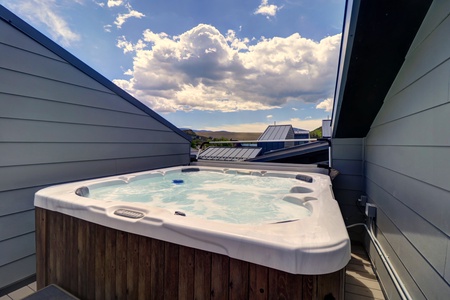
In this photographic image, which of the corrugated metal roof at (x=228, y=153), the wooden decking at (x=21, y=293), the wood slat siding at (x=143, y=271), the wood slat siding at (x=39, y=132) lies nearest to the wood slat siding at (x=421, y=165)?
the wood slat siding at (x=143, y=271)

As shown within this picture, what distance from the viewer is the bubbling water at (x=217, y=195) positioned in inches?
72.2

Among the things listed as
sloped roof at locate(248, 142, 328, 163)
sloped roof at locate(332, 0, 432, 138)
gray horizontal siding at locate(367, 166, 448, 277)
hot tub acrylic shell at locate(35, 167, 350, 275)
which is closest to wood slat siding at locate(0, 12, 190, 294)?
hot tub acrylic shell at locate(35, 167, 350, 275)

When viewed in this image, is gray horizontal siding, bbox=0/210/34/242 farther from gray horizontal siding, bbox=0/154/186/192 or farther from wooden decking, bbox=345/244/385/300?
wooden decking, bbox=345/244/385/300

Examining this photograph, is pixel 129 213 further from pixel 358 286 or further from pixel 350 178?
pixel 350 178

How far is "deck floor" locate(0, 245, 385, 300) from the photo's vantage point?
175 cm

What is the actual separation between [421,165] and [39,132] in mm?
2825

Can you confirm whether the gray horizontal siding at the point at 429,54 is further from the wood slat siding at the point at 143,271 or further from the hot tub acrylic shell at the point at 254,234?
the wood slat siding at the point at 143,271

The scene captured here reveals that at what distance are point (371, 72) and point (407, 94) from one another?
0.37 meters

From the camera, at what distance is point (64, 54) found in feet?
6.99

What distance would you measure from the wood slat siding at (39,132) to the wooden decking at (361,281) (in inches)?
74.2

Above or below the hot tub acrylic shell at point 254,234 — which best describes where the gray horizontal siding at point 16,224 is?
below

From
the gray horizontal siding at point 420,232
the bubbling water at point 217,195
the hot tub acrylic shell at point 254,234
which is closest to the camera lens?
the hot tub acrylic shell at point 254,234

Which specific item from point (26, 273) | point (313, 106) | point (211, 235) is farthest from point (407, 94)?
point (313, 106)

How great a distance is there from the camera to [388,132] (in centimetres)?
178
